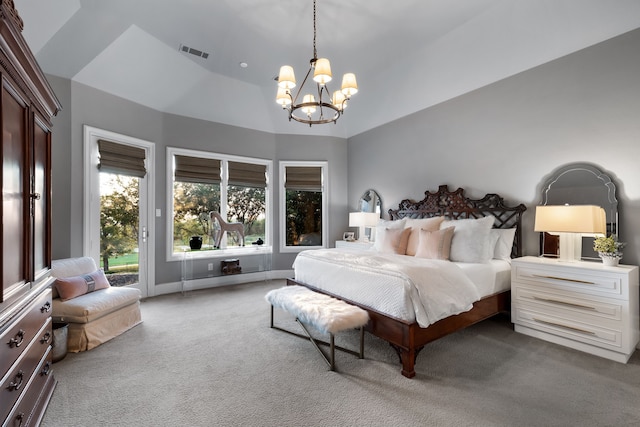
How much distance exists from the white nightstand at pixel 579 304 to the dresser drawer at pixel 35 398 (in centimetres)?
389

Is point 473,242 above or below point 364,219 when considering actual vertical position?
below

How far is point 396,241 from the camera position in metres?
3.78

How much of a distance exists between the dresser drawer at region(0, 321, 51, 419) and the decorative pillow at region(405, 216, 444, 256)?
342 cm

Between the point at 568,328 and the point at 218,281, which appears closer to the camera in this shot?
the point at 568,328

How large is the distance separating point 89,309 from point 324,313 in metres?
2.21

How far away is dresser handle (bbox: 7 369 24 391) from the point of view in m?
1.38

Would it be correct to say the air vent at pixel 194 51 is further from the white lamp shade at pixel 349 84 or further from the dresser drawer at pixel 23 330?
→ the dresser drawer at pixel 23 330

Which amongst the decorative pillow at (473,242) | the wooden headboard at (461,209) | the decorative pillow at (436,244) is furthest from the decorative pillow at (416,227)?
the wooden headboard at (461,209)

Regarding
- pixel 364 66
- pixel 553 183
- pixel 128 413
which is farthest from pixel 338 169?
pixel 128 413

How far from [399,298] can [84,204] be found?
3.90 m

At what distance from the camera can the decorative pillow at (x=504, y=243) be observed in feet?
11.6

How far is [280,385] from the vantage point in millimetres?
2176

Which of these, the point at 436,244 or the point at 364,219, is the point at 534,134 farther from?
the point at 364,219

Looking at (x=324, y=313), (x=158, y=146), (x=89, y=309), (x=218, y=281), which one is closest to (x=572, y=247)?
(x=324, y=313)
